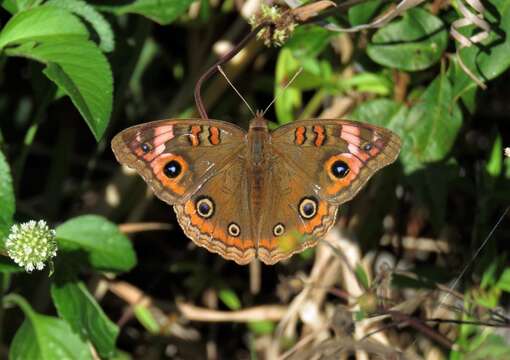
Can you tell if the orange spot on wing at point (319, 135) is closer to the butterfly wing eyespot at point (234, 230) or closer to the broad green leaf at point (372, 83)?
the butterfly wing eyespot at point (234, 230)

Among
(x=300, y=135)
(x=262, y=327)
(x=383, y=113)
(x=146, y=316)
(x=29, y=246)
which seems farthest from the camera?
(x=262, y=327)

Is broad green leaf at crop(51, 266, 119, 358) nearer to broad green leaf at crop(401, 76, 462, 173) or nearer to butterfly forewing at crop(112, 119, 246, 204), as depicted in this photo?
butterfly forewing at crop(112, 119, 246, 204)

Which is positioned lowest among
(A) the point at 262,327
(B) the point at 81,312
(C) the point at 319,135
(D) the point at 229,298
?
(A) the point at 262,327

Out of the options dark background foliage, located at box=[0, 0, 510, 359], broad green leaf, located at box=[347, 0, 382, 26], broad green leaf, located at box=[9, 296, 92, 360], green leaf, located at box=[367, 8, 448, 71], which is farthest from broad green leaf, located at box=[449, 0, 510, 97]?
broad green leaf, located at box=[9, 296, 92, 360]

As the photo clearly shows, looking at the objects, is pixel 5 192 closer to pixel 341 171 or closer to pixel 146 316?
pixel 341 171

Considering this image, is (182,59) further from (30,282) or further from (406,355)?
(406,355)

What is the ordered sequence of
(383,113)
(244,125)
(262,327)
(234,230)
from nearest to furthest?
(234,230), (383,113), (262,327), (244,125)

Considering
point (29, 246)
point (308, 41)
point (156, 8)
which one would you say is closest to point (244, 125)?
point (308, 41)
